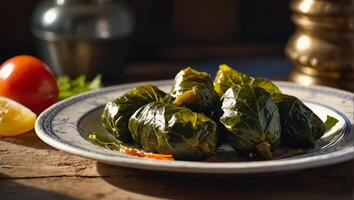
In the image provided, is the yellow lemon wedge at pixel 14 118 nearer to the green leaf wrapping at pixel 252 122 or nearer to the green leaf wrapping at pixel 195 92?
the green leaf wrapping at pixel 195 92

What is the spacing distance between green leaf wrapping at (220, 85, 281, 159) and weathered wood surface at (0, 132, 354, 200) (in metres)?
0.06

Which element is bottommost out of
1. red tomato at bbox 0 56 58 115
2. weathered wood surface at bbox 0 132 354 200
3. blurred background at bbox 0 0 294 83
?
blurred background at bbox 0 0 294 83

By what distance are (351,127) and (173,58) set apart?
1.76 meters

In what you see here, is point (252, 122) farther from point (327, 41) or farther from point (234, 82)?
point (327, 41)

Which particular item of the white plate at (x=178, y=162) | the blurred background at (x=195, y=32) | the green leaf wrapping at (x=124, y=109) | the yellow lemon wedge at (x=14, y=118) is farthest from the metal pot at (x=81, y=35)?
the green leaf wrapping at (x=124, y=109)

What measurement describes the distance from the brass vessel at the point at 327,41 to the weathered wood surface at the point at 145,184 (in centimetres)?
79

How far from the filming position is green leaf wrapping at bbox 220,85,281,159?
1.33m

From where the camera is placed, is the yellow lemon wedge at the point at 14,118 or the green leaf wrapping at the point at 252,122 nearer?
the green leaf wrapping at the point at 252,122

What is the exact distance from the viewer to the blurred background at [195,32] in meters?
3.10

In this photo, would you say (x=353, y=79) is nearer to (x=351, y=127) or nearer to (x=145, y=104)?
(x=351, y=127)

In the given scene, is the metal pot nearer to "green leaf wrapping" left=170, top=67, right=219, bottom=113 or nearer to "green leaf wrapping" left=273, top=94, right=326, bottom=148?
"green leaf wrapping" left=170, top=67, right=219, bottom=113

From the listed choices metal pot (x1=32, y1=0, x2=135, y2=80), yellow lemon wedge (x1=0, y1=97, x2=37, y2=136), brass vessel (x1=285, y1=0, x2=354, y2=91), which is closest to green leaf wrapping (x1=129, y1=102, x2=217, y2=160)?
yellow lemon wedge (x1=0, y1=97, x2=37, y2=136)

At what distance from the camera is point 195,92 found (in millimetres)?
1420

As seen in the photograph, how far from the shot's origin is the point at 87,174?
1.37 meters
